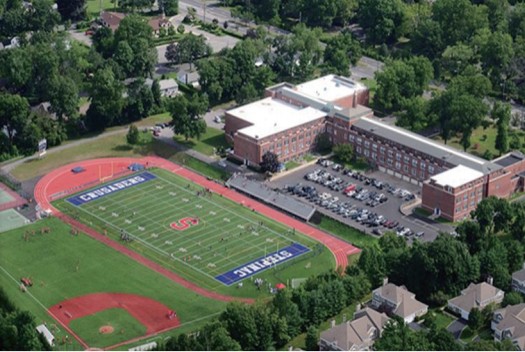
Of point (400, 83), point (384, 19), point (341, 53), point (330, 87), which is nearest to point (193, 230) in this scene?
point (330, 87)

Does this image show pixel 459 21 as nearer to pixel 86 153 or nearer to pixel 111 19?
pixel 111 19

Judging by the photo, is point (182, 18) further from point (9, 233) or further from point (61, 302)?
point (61, 302)

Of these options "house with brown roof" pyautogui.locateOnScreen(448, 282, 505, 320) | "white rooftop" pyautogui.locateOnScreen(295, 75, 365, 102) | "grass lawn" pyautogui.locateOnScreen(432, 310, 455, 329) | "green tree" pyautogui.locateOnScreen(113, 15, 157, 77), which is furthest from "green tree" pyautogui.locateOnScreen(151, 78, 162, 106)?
"house with brown roof" pyautogui.locateOnScreen(448, 282, 505, 320)

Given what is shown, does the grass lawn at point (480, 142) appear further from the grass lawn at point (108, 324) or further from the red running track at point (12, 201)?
the grass lawn at point (108, 324)

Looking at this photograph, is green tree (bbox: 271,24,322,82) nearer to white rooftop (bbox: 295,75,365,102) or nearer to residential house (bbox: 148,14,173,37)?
white rooftop (bbox: 295,75,365,102)

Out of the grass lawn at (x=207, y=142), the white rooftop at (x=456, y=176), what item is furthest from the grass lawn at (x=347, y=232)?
the grass lawn at (x=207, y=142)

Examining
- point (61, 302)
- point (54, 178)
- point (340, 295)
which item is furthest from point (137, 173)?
point (340, 295)
